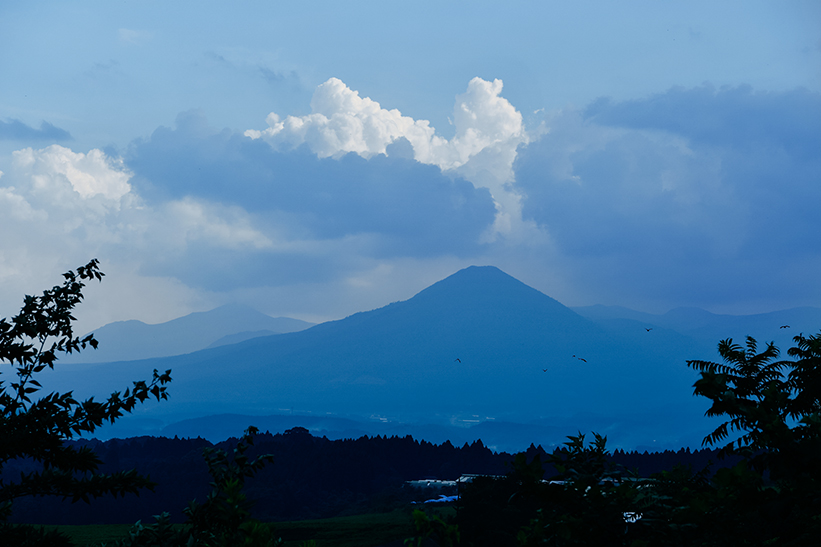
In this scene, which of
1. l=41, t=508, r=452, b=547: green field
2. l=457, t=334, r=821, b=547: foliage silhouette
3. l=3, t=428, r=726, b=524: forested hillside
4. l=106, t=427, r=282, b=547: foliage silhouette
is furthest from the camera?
l=3, t=428, r=726, b=524: forested hillside

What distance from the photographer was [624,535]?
5051 millimetres

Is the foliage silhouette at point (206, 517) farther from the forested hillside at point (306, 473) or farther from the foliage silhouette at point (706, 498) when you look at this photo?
the forested hillside at point (306, 473)

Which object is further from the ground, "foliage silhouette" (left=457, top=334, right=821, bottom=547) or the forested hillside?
"foliage silhouette" (left=457, top=334, right=821, bottom=547)

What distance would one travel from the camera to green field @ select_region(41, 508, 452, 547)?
314 feet

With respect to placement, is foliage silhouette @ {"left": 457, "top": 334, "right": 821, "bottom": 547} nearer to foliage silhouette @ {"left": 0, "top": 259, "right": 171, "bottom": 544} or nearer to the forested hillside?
foliage silhouette @ {"left": 0, "top": 259, "right": 171, "bottom": 544}

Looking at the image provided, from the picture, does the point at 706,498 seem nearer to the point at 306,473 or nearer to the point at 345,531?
the point at 345,531

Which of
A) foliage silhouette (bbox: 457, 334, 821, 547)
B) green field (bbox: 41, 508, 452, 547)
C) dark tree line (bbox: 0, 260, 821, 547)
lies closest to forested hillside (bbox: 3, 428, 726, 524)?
green field (bbox: 41, 508, 452, 547)

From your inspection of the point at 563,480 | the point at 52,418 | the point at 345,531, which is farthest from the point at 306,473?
the point at 563,480

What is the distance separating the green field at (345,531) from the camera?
95750 millimetres

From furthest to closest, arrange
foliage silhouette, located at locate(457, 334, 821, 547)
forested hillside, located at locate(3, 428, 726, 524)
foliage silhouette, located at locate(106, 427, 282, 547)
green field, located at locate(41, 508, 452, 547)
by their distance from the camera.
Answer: forested hillside, located at locate(3, 428, 726, 524) → green field, located at locate(41, 508, 452, 547) → foliage silhouette, located at locate(106, 427, 282, 547) → foliage silhouette, located at locate(457, 334, 821, 547)

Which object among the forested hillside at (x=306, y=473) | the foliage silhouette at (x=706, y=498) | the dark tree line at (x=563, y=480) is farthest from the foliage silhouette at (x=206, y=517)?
the forested hillside at (x=306, y=473)

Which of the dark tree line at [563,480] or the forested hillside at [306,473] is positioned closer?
the dark tree line at [563,480]

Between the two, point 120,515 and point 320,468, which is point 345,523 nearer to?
point 320,468

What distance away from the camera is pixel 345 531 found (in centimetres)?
10394
